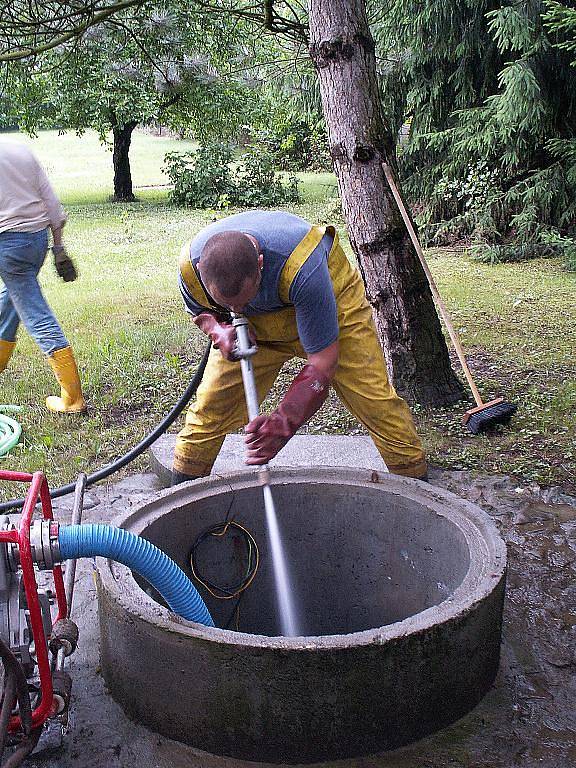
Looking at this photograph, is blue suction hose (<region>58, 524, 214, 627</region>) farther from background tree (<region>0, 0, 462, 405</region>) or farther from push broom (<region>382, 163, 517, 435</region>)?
background tree (<region>0, 0, 462, 405</region>)

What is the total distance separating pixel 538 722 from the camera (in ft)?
7.97

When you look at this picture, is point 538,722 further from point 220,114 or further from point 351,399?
point 220,114

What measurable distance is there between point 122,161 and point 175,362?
11572 millimetres

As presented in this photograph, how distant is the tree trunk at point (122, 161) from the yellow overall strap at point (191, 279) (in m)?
13.2

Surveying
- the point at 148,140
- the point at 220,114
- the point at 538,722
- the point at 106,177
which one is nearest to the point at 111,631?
the point at 538,722

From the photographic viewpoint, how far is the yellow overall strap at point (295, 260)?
2844 mm

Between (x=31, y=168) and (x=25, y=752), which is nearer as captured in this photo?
(x=25, y=752)

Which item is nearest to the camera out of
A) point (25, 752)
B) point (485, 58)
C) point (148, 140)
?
point (25, 752)

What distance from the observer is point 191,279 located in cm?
304

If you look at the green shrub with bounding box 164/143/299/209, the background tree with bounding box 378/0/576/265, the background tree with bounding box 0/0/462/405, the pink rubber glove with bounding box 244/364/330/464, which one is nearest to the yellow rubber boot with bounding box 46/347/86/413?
the background tree with bounding box 0/0/462/405

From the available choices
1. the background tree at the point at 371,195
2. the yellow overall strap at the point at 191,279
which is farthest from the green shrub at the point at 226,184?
the yellow overall strap at the point at 191,279

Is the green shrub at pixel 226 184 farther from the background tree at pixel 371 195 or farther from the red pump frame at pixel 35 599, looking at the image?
the red pump frame at pixel 35 599

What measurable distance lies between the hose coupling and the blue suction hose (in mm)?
15

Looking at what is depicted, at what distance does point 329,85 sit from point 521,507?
249 centimetres
